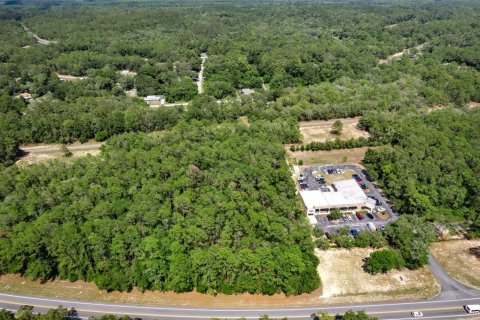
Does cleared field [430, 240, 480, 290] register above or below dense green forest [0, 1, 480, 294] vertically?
below

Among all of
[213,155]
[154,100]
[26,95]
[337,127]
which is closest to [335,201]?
[213,155]

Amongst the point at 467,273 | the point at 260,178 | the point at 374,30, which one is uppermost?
the point at 374,30

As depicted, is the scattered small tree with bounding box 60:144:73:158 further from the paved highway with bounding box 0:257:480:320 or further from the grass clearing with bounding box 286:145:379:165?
the grass clearing with bounding box 286:145:379:165

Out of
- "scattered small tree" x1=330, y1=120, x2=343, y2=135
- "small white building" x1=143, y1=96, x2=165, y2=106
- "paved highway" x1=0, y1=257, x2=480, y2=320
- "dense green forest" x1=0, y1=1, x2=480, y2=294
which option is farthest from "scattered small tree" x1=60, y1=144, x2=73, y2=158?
"scattered small tree" x1=330, y1=120, x2=343, y2=135

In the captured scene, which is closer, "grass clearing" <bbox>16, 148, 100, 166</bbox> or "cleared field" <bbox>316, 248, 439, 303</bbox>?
"cleared field" <bbox>316, 248, 439, 303</bbox>

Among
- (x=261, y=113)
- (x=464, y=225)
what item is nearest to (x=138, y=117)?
(x=261, y=113)

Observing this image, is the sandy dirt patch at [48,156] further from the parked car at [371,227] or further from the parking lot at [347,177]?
the parked car at [371,227]

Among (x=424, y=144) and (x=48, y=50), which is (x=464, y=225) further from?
(x=48, y=50)
